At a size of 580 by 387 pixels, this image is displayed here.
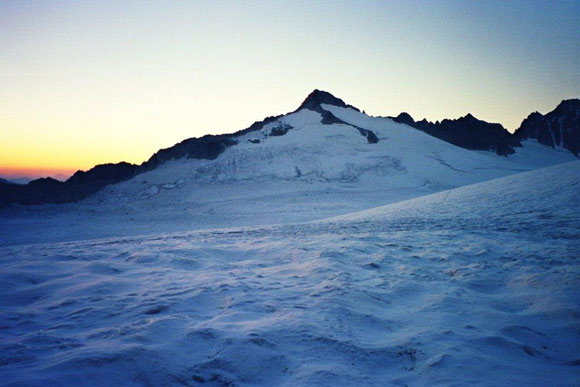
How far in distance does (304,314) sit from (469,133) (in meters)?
80.4

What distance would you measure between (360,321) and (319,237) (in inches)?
218

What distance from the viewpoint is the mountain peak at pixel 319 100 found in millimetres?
60316

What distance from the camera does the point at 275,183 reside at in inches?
1302

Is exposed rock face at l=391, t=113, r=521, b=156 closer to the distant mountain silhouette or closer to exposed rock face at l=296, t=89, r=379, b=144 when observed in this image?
the distant mountain silhouette

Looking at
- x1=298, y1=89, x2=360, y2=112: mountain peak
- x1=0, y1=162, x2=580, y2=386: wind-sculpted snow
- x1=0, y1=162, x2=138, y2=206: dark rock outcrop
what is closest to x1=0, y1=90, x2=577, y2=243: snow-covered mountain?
x1=0, y1=162, x2=138, y2=206: dark rock outcrop

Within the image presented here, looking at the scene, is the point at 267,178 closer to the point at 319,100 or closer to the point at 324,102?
the point at 319,100


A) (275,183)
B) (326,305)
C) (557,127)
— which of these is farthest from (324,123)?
(557,127)

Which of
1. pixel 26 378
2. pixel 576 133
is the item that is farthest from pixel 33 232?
pixel 576 133

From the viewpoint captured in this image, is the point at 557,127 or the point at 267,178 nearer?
the point at 267,178

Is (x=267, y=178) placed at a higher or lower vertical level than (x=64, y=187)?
lower

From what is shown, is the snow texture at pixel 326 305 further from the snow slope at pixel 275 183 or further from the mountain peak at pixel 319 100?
the mountain peak at pixel 319 100

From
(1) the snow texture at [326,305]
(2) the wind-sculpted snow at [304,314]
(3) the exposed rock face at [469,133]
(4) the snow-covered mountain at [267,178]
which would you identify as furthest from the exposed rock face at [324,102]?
(2) the wind-sculpted snow at [304,314]

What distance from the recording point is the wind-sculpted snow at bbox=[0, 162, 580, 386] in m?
3.05

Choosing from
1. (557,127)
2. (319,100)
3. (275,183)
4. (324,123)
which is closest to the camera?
(275,183)
